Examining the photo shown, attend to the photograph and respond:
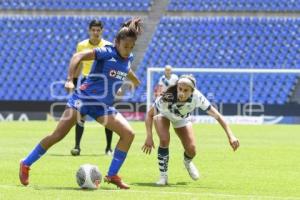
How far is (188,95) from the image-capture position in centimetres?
1060

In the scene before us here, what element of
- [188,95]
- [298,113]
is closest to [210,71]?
[298,113]

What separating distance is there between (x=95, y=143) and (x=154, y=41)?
58.8 ft

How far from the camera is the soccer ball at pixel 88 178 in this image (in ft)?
31.8

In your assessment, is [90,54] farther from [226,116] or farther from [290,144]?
[226,116]

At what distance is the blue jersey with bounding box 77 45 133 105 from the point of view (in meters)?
9.95

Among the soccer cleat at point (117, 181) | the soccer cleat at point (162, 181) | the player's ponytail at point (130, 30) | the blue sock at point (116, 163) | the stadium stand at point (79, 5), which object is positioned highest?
the stadium stand at point (79, 5)

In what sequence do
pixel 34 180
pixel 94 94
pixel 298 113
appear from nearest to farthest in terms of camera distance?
1. pixel 94 94
2. pixel 34 180
3. pixel 298 113

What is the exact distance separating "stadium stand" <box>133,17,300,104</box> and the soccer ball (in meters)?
23.2

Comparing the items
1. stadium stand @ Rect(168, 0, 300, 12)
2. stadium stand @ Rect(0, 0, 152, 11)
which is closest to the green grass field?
stadium stand @ Rect(168, 0, 300, 12)

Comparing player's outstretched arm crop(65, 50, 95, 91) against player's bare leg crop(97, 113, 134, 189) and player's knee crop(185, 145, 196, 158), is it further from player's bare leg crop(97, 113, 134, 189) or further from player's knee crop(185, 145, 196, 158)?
player's knee crop(185, 145, 196, 158)

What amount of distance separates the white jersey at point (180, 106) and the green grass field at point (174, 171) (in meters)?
1.00

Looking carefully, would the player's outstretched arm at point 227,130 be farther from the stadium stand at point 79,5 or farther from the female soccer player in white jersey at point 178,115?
the stadium stand at point 79,5

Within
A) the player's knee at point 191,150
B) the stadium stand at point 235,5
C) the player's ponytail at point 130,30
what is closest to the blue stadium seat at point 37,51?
the stadium stand at point 235,5

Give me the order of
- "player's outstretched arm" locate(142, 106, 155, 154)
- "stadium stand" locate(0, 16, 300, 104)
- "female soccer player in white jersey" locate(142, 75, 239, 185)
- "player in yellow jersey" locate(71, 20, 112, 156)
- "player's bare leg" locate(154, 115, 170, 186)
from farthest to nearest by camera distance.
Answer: "stadium stand" locate(0, 16, 300, 104) < "player in yellow jersey" locate(71, 20, 112, 156) < "player's bare leg" locate(154, 115, 170, 186) < "female soccer player in white jersey" locate(142, 75, 239, 185) < "player's outstretched arm" locate(142, 106, 155, 154)
